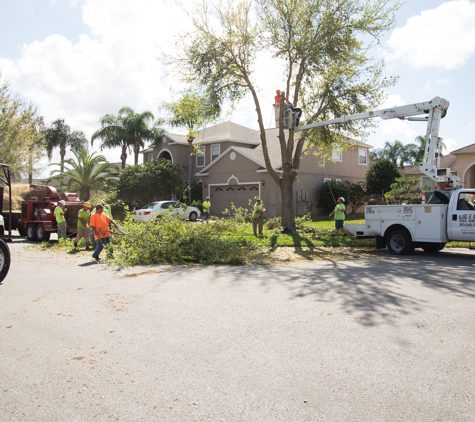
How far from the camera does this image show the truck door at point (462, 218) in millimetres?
11781

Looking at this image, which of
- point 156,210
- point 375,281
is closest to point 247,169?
point 156,210

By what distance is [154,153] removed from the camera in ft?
127

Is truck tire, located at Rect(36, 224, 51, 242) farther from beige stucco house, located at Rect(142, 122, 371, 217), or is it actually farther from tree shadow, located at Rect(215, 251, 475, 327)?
beige stucco house, located at Rect(142, 122, 371, 217)

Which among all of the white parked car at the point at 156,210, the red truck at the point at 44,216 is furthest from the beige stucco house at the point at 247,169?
the red truck at the point at 44,216

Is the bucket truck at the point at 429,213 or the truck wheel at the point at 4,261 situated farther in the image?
the bucket truck at the point at 429,213

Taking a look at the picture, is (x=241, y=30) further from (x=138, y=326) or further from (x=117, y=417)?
(x=117, y=417)

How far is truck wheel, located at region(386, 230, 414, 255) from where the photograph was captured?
12.8 m

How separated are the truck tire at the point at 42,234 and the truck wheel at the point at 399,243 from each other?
42.8 ft

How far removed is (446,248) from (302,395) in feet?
41.6

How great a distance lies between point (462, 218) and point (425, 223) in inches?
37.5

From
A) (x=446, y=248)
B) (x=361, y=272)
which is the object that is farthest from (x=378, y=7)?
(x=361, y=272)

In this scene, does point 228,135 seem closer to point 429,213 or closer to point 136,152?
→ point 136,152

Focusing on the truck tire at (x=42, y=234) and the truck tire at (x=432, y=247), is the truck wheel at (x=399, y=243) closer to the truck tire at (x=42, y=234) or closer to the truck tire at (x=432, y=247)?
the truck tire at (x=432, y=247)

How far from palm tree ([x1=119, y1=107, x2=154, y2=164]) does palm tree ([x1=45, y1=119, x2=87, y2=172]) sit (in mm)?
16878
